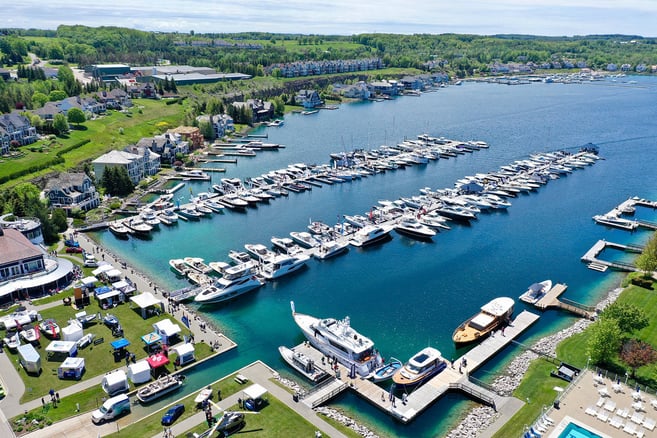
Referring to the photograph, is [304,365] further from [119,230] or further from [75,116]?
[75,116]

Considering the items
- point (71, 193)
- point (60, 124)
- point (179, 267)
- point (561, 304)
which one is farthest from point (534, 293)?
point (60, 124)

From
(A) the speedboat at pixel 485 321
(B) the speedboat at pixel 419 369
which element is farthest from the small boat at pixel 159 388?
(A) the speedboat at pixel 485 321

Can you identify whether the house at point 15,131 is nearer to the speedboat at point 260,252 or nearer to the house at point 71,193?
the house at point 71,193

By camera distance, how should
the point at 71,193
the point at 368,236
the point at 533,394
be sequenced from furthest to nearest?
the point at 71,193 < the point at 368,236 < the point at 533,394

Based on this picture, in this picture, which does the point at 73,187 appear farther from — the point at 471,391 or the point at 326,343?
the point at 471,391

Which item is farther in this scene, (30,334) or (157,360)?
(30,334)

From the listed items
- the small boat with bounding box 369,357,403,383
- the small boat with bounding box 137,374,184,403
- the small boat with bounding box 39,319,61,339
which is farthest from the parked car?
the small boat with bounding box 39,319,61,339

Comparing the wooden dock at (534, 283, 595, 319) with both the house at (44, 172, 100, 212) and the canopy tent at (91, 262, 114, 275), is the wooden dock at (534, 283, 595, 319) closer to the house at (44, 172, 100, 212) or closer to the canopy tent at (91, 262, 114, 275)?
the canopy tent at (91, 262, 114, 275)

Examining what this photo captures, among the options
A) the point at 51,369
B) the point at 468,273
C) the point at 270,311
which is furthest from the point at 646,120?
the point at 51,369
